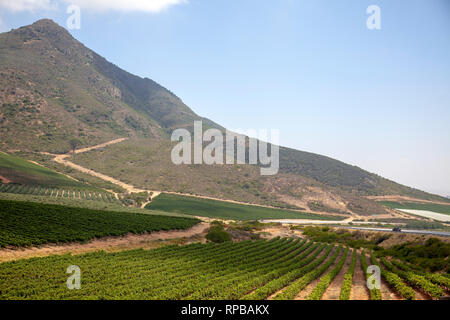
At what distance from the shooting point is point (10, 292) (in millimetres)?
17094

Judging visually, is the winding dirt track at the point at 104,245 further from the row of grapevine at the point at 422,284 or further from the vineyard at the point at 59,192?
the vineyard at the point at 59,192

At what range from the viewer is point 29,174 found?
8450 centimetres

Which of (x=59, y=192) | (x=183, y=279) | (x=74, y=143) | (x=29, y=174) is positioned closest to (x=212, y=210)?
(x=59, y=192)

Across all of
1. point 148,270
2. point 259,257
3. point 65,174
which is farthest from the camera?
point 65,174

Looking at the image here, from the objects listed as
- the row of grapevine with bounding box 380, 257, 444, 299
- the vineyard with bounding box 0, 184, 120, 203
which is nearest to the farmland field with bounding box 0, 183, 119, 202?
the vineyard with bounding box 0, 184, 120, 203

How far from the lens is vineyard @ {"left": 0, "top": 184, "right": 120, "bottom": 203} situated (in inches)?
2704

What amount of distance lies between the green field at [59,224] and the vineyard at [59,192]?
27737mm

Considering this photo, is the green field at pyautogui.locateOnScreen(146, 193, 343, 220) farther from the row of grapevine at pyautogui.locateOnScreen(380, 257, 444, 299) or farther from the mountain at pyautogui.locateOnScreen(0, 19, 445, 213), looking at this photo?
the row of grapevine at pyautogui.locateOnScreen(380, 257, 444, 299)

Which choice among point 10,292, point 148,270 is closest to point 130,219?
point 148,270

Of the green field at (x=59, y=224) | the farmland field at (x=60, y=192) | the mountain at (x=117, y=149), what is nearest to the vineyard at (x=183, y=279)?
the green field at (x=59, y=224)

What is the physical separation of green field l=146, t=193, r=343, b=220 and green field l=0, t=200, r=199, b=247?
31.0m

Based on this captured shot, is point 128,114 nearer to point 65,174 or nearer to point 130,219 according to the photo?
point 65,174

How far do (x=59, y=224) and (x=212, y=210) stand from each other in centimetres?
5387

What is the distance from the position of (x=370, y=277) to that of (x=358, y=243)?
81.8 feet
